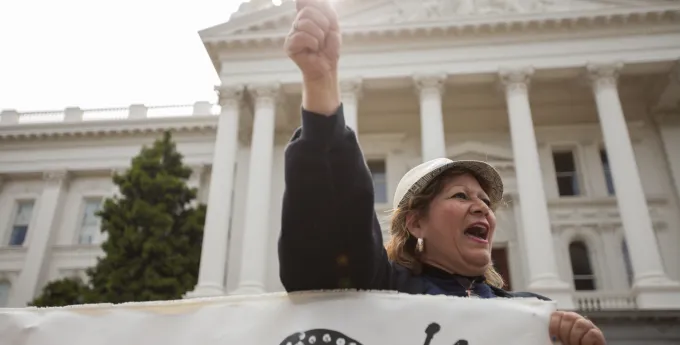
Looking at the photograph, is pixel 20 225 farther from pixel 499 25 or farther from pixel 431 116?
pixel 499 25

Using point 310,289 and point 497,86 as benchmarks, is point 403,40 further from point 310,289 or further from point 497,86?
point 310,289

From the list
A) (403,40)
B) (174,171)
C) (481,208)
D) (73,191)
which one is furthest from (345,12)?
(481,208)

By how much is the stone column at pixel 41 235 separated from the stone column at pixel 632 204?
2659 cm

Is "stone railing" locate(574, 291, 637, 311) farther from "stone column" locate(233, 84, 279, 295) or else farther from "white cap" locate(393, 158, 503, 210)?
"white cap" locate(393, 158, 503, 210)

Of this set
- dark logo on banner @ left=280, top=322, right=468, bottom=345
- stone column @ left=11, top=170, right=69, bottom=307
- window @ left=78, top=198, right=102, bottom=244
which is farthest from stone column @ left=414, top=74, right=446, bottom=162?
stone column @ left=11, top=170, right=69, bottom=307

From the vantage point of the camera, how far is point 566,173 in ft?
78.2

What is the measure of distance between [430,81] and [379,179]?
5290mm

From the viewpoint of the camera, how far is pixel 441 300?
2.08 meters

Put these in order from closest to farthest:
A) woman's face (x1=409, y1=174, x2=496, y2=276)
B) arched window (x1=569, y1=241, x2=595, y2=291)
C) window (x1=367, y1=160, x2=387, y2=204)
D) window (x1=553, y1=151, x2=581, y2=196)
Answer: woman's face (x1=409, y1=174, x2=496, y2=276) < arched window (x1=569, y1=241, x2=595, y2=291) < window (x1=553, y1=151, x2=581, y2=196) < window (x1=367, y1=160, x2=387, y2=204)

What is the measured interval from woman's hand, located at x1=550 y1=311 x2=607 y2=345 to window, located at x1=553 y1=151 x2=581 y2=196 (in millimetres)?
23068

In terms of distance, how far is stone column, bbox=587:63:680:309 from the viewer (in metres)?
16.6

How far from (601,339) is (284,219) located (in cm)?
106

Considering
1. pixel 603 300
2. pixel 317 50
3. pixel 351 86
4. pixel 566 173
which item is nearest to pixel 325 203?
pixel 317 50

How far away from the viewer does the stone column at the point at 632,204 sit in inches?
655
